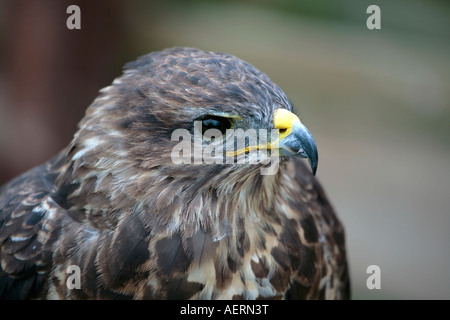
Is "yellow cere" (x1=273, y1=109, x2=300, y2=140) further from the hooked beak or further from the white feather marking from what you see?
the white feather marking

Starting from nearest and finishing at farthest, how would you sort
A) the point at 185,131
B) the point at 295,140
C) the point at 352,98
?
the point at 295,140 → the point at 185,131 → the point at 352,98

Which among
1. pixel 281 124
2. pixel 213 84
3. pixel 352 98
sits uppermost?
pixel 213 84

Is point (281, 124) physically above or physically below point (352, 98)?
above

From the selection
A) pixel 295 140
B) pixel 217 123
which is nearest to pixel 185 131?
pixel 217 123

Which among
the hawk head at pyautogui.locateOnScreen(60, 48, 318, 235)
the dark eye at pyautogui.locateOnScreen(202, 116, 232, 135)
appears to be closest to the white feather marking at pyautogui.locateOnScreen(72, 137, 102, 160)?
the hawk head at pyautogui.locateOnScreen(60, 48, 318, 235)

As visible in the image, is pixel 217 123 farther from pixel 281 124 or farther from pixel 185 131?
pixel 281 124

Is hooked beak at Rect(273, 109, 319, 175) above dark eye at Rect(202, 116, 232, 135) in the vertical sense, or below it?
below

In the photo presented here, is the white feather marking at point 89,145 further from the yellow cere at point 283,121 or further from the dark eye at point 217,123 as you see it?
the yellow cere at point 283,121

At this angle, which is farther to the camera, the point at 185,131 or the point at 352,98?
the point at 352,98
